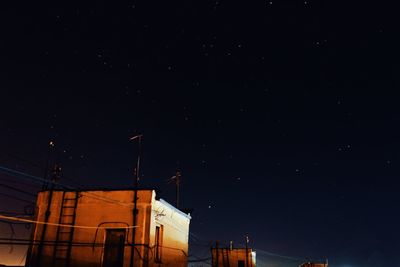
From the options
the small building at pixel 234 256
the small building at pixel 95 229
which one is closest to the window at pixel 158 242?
the small building at pixel 95 229

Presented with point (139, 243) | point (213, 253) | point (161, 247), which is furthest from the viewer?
point (213, 253)

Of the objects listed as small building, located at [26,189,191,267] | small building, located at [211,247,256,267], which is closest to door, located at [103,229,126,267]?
small building, located at [26,189,191,267]

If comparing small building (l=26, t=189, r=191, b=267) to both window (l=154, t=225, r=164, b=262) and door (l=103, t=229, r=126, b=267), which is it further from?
window (l=154, t=225, r=164, b=262)

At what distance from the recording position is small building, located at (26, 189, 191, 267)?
62.5 feet

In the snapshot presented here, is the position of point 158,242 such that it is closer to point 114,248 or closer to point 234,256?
point 114,248

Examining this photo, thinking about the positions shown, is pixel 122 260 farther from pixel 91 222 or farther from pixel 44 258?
pixel 44 258

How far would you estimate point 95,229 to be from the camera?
768 inches

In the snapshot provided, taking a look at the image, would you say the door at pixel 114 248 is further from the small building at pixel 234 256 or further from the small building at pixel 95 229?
the small building at pixel 234 256

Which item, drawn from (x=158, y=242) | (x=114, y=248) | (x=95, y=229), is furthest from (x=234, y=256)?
(x=95, y=229)

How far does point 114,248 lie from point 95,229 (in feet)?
4.53

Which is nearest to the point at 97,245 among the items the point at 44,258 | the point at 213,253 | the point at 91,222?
the point at 91,222

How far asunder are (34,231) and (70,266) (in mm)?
2787

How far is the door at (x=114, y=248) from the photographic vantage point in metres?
19.1

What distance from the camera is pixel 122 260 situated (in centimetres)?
1891
